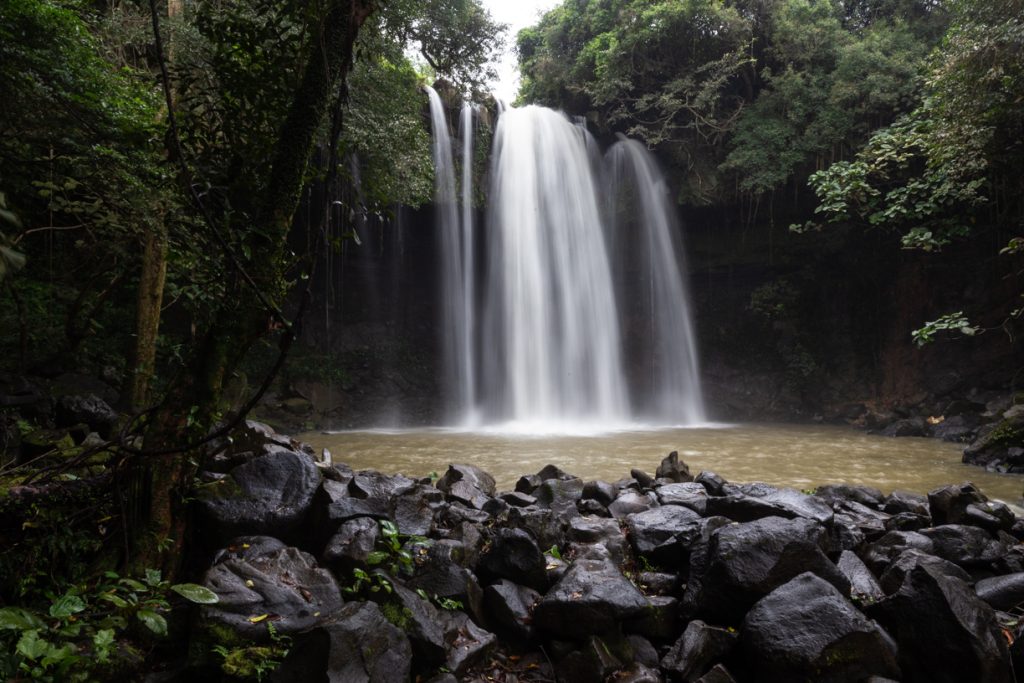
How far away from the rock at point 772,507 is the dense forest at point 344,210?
3.13 m

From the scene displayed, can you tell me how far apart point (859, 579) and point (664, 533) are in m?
1.16

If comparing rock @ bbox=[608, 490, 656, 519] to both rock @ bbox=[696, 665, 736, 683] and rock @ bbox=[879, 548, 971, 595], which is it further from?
rock @ bbox=[696, 665, 736, 683]

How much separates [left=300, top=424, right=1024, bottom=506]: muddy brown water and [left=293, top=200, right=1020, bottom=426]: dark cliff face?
2966mm

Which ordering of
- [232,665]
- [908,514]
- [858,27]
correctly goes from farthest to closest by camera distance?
[858,27] → [908,514] → [232,665]

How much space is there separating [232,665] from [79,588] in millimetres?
843

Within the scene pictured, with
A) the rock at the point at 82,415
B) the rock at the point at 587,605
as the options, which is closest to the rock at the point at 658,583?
the rock at the point at 587,605

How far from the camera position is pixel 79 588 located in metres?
2.66

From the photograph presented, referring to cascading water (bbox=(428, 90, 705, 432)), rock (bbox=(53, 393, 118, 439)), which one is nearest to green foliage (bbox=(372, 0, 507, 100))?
A: cascading water (bbox=(428, 90, 705, 432))

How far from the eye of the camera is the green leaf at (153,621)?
7.84ft

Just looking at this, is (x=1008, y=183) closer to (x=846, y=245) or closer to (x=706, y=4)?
(x=846, y=245)

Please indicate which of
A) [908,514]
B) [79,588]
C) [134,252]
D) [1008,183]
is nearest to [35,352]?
[134,252]

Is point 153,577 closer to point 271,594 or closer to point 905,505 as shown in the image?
point 271,594

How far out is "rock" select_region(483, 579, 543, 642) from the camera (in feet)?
10.4

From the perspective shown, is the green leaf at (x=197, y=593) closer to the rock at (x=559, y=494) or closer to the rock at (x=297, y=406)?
the rock at (x=559, y=494)
